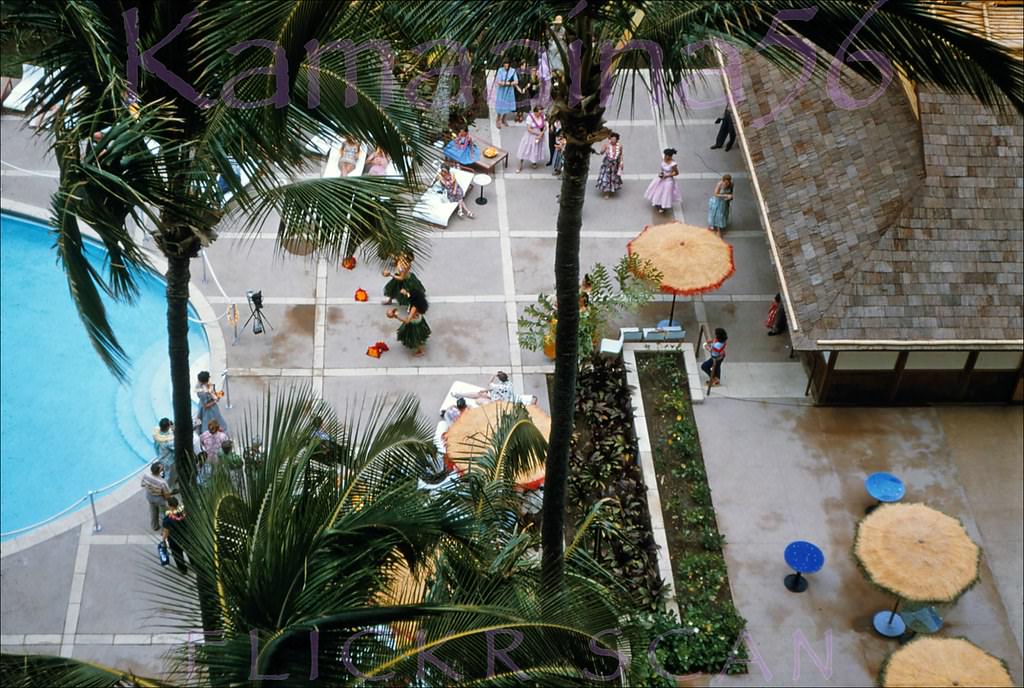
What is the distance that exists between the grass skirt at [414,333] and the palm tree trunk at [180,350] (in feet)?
26.6

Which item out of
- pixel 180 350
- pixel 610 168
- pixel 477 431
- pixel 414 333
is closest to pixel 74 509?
pixel 414 333

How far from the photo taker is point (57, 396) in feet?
71.1

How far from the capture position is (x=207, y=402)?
18.8m

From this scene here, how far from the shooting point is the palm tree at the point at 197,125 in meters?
9.44

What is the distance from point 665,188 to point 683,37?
14615 mm

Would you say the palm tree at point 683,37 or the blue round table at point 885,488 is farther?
the blue round table at point 885,488

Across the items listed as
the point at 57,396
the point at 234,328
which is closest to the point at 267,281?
the point at 234,328

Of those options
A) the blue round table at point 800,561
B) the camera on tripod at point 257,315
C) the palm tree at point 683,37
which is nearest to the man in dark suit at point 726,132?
the camera on tripod at point 257,315

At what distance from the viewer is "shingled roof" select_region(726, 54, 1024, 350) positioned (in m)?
18.3

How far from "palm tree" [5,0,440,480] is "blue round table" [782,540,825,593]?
8.31m

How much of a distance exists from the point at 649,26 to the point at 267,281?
1434cm

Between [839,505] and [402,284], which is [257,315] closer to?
[402,284]

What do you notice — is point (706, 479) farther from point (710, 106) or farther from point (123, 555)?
point (710, 106)

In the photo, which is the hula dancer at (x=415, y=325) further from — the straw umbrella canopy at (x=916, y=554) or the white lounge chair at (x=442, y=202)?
the straw umbrella canopy at (x=916, y=554)
